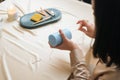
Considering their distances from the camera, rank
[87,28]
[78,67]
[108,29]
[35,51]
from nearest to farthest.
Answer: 1. [108,29]
2. [78,67]
3. [35,51]
4. [87,28]

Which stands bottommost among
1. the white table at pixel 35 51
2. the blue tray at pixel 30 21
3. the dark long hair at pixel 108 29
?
the white table at pixel 35 51

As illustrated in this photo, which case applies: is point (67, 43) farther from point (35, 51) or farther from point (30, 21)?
point (30, 21)

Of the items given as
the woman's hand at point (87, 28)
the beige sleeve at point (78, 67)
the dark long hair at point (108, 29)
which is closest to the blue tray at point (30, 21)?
the woman's hand at point (87, 28)

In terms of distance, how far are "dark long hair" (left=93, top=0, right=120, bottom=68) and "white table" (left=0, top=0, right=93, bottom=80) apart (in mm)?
281

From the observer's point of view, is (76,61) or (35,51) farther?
(35,51)

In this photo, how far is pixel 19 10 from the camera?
1.37 meters

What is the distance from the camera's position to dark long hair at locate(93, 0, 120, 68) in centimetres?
62

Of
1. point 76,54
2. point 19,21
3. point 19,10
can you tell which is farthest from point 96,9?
point 19,10

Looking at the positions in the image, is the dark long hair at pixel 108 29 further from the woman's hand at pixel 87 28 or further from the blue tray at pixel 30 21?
the blue tray at pixel 30 21

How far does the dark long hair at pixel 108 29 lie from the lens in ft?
2.05

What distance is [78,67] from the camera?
0.94 m

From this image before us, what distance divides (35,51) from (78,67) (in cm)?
25

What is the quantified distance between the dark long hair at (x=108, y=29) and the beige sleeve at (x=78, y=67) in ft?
0.60

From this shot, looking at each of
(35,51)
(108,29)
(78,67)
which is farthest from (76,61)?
(108,29)
